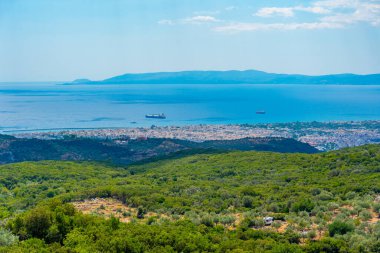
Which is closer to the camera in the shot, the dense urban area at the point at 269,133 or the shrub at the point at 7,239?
the shrub at the point at 7,239

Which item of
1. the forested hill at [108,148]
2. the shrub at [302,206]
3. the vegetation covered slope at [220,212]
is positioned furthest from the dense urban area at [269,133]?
the shrub at [302,206]

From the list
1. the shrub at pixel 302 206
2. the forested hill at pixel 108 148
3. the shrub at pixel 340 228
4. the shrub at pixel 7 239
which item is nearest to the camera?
the shrub at pixel 7 239

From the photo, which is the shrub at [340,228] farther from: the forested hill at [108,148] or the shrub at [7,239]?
the forested hill at [108,148]

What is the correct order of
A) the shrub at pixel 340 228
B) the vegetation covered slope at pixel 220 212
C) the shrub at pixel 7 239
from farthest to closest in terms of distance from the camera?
the shrub at pixel 340 228 < the vegetation covered slope at pixel 220 212 < the shrub at pixel 7 239

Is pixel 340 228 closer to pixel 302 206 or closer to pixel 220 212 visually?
pixel 302 206

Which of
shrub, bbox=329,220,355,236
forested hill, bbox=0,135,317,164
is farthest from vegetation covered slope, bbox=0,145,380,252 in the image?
forested hill, bbox=0,135,317,164

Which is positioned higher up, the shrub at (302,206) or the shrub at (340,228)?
the shrub at (340,228)

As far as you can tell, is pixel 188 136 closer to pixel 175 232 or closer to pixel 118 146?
pixel 118 146

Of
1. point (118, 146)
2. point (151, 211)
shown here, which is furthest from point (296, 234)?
point (118, 146)
